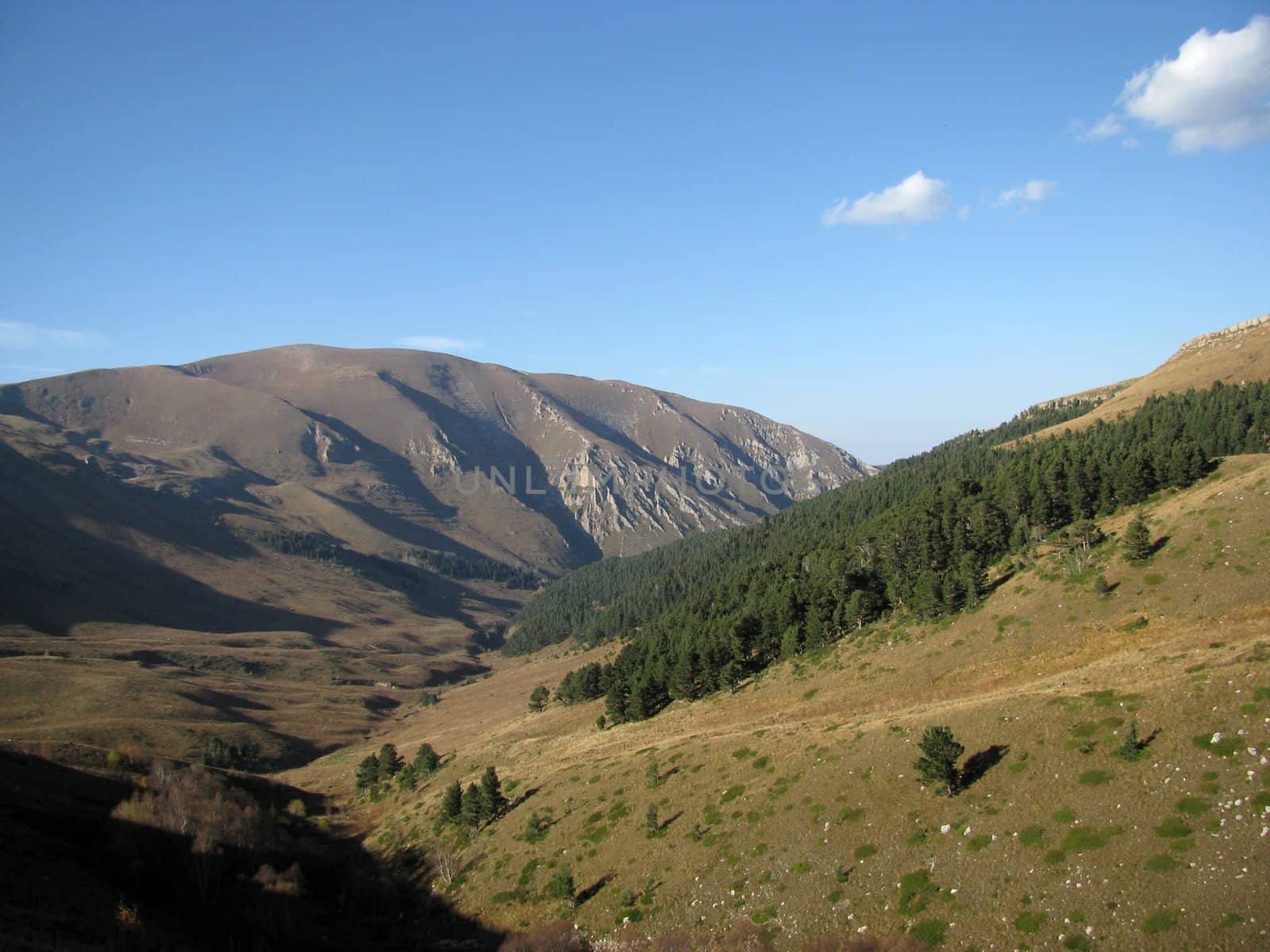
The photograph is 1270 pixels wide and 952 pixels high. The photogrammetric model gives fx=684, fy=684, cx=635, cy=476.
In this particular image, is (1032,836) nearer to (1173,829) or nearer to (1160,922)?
(1173,829)

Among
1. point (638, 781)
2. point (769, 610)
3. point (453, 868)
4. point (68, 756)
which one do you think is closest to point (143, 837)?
point (453, 868)

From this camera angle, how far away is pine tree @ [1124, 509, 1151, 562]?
6538cm

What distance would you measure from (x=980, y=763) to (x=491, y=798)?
40.5 m

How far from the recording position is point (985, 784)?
37.9m

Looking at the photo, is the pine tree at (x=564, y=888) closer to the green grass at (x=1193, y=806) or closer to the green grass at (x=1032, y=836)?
the green grass at (x=1032, y=836)

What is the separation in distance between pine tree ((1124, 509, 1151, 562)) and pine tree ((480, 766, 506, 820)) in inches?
2504

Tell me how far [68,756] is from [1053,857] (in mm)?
85589

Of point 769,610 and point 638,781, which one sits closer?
point 638,781

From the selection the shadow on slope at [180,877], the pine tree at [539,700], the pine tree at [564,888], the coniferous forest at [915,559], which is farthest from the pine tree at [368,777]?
the pine tree at [564,888]

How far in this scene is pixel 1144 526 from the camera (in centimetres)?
→ 6762

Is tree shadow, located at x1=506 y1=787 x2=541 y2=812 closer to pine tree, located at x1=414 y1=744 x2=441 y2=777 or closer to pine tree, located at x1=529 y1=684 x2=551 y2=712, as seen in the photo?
pine tree, located at x1=414 y1=744 x2=441 y2=777

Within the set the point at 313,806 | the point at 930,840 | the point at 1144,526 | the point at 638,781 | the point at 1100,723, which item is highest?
the point at 1144,526

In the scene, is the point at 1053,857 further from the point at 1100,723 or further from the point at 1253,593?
the point at 1253,593

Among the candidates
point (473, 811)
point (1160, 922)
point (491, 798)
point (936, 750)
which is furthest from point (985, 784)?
point (473, 811)
